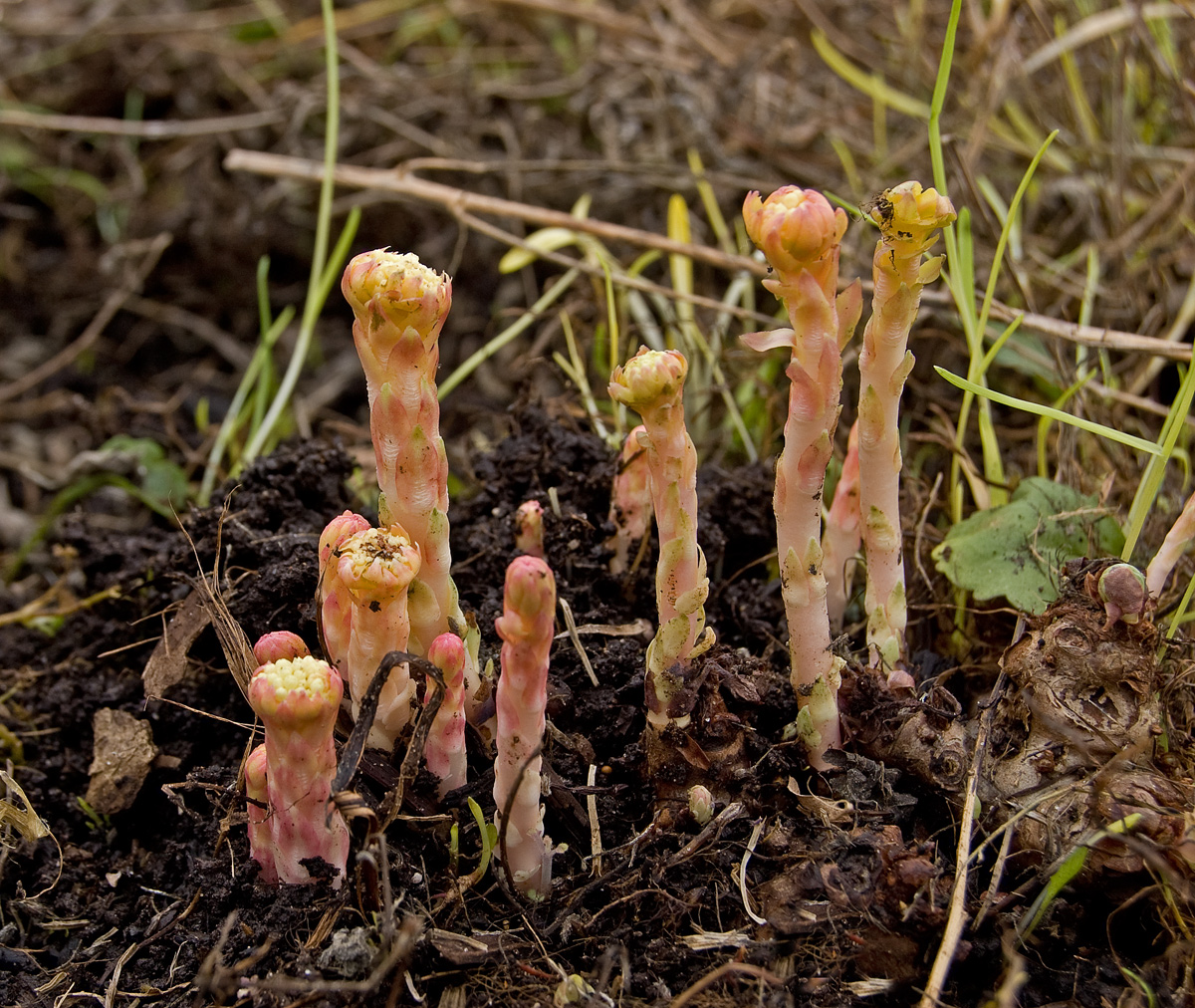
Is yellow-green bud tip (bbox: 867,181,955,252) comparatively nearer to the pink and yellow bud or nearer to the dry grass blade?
the pink and yellow bud

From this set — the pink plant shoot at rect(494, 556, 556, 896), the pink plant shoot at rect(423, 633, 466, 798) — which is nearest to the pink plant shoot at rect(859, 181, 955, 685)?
the pink plant shoot at rect(494, 556, 556, 896)

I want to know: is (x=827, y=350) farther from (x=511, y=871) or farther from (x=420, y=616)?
(x=511, y=871)

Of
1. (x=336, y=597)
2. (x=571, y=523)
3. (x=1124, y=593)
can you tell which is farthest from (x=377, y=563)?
(x=1124, y=593)

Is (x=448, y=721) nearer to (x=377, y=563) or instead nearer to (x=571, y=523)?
(x=377, y=563)

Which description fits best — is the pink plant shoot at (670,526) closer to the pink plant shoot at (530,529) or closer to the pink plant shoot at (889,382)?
the pink plant shoot at (889,382)

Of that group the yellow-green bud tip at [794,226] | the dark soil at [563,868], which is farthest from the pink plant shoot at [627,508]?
the yellow-green bud tip at [794,226]

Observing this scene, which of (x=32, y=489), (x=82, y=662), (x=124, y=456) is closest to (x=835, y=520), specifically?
(x=82, y=662)

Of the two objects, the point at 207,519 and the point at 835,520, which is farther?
the point at 207,519
